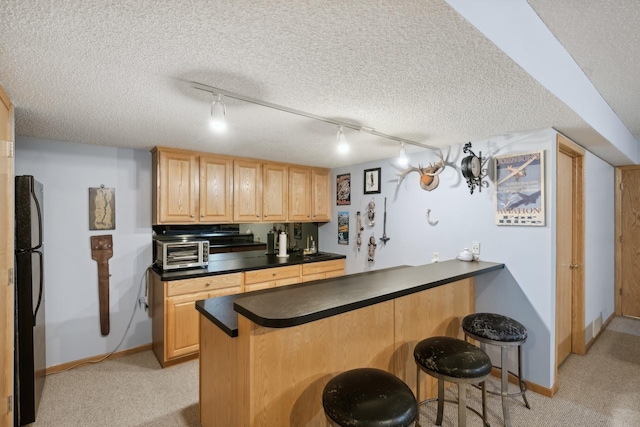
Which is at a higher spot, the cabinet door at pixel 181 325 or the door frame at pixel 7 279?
the door frame at pixel 7 279

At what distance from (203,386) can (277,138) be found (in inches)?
79.7

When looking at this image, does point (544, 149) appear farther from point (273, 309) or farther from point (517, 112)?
point (273, 309)

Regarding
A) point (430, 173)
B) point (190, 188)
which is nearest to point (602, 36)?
point (430, 173)

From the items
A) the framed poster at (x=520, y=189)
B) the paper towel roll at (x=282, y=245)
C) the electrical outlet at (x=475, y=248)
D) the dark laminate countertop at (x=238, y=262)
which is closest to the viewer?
the framed poster at (x=520, y=189)

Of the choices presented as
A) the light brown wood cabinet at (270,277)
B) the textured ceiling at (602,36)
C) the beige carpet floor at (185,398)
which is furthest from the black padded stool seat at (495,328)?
the light brown wood cabinet at (270,277)

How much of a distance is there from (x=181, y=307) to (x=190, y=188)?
1225mm

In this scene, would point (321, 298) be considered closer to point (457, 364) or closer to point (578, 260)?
point (457, 364)

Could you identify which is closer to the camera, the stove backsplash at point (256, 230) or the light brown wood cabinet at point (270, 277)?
the light brown wood cabinet at point (270, 277)

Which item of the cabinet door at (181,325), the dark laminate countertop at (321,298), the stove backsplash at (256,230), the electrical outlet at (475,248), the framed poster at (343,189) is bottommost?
the cabinet door at (181,325)

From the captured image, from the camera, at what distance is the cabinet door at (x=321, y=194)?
436 cm

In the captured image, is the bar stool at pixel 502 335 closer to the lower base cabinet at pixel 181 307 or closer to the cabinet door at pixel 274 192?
the lower base cabinet at pixel 181 307

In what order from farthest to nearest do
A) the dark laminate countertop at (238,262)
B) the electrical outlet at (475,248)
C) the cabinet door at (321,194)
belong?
1. the cabinet door at (321,194)
2. the dark laminate countertop at (238,262)
3. the electrical outlet at (475,248)

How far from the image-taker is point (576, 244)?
121 inches

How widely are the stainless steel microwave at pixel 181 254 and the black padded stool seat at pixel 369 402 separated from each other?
86.2 inches
